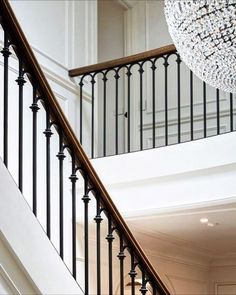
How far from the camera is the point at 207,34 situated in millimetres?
2834

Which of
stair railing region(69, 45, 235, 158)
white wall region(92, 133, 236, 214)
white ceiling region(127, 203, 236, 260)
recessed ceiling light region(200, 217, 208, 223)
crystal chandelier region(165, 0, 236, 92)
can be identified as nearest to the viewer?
crystal chandelier region(165, 0, 236, 92)

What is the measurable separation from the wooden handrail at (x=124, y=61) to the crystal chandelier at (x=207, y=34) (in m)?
2.28

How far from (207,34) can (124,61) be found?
9.47 ft

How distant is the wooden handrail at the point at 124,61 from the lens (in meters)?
5.38

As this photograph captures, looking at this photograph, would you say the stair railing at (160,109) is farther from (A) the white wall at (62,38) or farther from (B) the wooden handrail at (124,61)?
A: (B) the wooden handrail at (124,61)

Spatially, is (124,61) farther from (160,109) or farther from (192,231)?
(192,231)

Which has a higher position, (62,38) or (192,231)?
(62,38)

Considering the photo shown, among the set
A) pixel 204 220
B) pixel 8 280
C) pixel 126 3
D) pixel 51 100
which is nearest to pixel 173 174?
pixel 204 220

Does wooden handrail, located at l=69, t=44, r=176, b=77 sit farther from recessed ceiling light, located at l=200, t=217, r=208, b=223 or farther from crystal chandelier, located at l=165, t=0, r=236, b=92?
crystal chandelier, located at l=165, t=0, r=236, b=92

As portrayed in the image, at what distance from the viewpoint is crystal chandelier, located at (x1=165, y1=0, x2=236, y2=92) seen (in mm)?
2758

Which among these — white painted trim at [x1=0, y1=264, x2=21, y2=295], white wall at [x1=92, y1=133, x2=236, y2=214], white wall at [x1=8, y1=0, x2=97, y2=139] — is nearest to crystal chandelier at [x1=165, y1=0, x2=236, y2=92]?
white painted trim at [x1=0, y1=264, x2=21, y2=295]

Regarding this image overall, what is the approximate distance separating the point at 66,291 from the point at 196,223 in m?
2.89

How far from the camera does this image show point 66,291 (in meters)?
3.12

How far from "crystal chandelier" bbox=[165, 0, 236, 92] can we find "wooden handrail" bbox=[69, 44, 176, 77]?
2276mm
